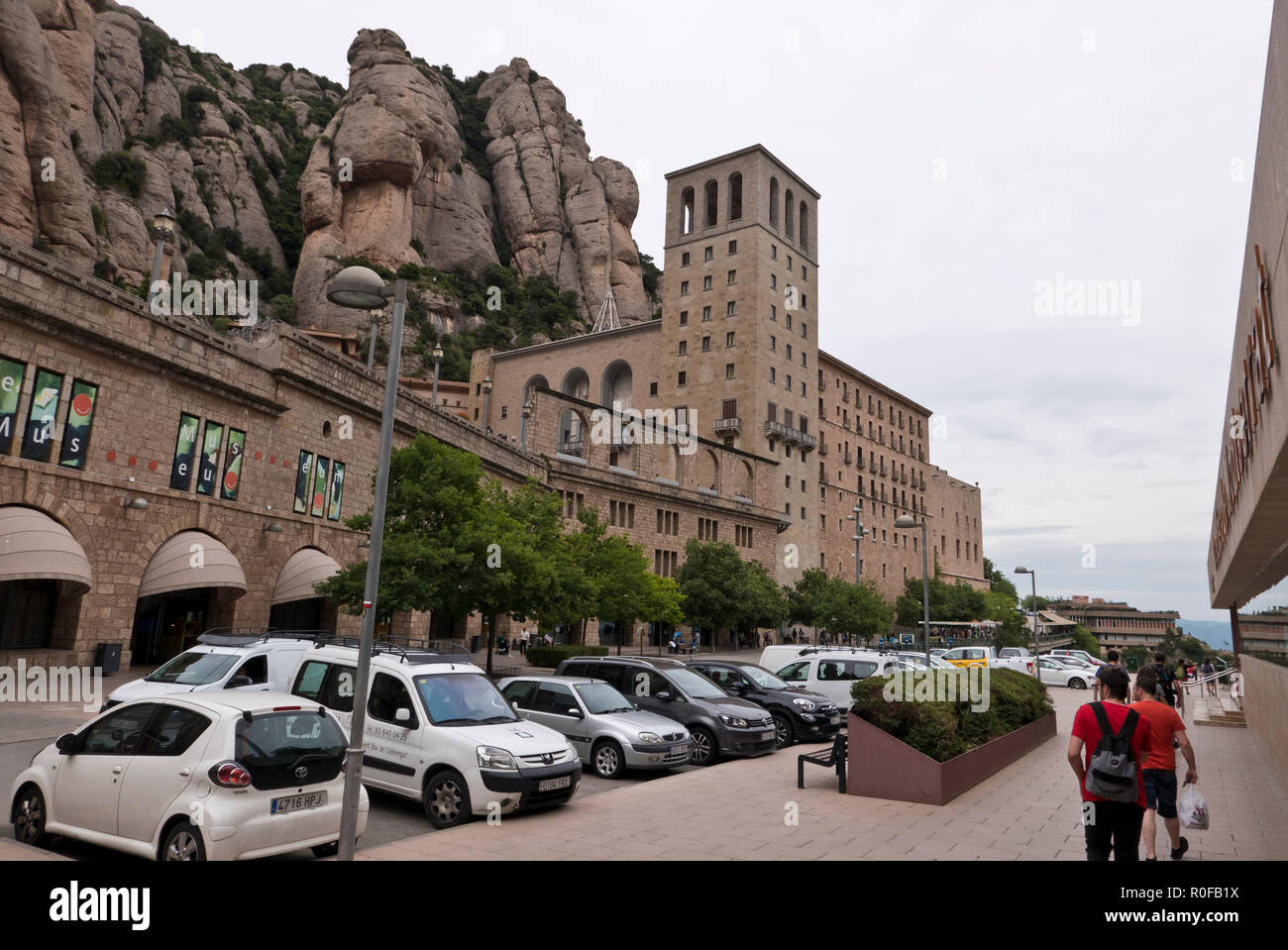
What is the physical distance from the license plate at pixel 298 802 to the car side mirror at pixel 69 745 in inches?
80.7

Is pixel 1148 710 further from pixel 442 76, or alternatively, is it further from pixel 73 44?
pixel 442 76

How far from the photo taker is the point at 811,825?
922 cm

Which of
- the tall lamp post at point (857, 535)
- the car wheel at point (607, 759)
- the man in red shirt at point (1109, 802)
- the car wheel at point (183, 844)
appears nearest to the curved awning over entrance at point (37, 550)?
the car wheel at point (607, 759)

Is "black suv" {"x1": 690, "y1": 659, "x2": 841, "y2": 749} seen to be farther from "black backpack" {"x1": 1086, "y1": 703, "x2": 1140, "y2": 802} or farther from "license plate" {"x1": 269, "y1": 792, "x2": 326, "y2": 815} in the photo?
"license plate" {"x1": 269, "y1": 792, "x2": 326, "y2": 815}

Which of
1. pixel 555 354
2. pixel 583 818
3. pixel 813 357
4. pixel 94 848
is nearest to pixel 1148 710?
pixel 583 818

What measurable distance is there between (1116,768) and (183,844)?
284 inches

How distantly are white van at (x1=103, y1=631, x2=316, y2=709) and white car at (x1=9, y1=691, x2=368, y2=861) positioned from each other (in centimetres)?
459

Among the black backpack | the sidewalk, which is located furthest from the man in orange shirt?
the sidewalk

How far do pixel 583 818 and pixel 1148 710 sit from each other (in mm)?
6059

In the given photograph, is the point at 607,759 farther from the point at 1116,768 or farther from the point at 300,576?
the point at 300,576

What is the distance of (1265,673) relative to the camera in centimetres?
1507

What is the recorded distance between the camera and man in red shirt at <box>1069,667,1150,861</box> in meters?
5.86

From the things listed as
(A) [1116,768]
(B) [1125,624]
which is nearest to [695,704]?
(A) [1116,768]

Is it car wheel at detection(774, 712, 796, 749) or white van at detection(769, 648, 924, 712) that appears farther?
white van at detection(769, 648, 924, 712)
